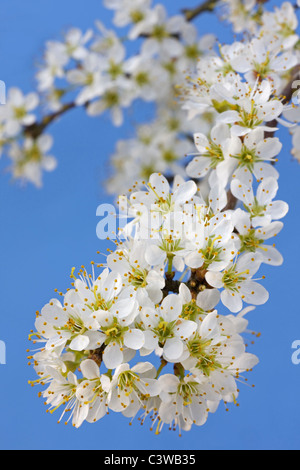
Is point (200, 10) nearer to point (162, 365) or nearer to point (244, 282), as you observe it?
point (244, 282)

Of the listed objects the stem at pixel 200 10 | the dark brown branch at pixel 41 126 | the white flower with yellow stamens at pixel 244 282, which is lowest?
the white flower with yellow stamens at pixel 244 282

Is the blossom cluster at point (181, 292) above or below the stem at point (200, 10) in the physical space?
below

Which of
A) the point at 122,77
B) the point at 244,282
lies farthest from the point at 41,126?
the point at 244,282

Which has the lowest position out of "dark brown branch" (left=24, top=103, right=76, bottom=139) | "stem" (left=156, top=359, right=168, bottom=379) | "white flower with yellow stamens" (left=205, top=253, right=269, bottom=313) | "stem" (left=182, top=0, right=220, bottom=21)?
"stem" (left=156, top=359, right=168, bottom=379)

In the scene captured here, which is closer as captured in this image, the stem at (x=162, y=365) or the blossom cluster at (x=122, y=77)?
the stem at (x=162, y=365)

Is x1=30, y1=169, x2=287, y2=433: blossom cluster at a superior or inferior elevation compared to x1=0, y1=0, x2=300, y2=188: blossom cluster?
inferior

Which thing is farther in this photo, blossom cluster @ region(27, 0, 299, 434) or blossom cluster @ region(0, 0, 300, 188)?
blossom cluster @ region(0, 0, 300, 188)

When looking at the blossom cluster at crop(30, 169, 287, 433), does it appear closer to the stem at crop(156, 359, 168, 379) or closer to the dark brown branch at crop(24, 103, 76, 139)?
the stem at crop(156, 359, 168, 379)

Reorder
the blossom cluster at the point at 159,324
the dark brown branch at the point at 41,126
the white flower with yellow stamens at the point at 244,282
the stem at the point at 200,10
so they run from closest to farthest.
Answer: the blossom cluster at the point at 159,324 < the white flower with yellow stamens at the point at 244,282 < the stem at the point at 200,10 < the dark brown branch at the point at 41,126

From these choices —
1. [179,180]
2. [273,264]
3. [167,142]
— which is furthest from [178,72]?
[273,264]

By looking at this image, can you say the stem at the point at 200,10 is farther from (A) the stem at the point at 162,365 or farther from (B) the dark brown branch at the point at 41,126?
(A) the stem at the point at 162,365

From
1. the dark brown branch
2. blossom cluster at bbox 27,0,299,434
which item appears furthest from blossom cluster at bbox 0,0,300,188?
blossom cluster at bbox 27,0,299,434

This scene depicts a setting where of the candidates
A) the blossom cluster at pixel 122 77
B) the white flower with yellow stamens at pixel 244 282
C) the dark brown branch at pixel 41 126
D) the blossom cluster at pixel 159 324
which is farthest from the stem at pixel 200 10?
the white flower with yellow stamens at pixel 244 282

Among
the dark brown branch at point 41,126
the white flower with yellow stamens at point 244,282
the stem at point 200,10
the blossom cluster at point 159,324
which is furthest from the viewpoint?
the dark brown branch at point 41,126
